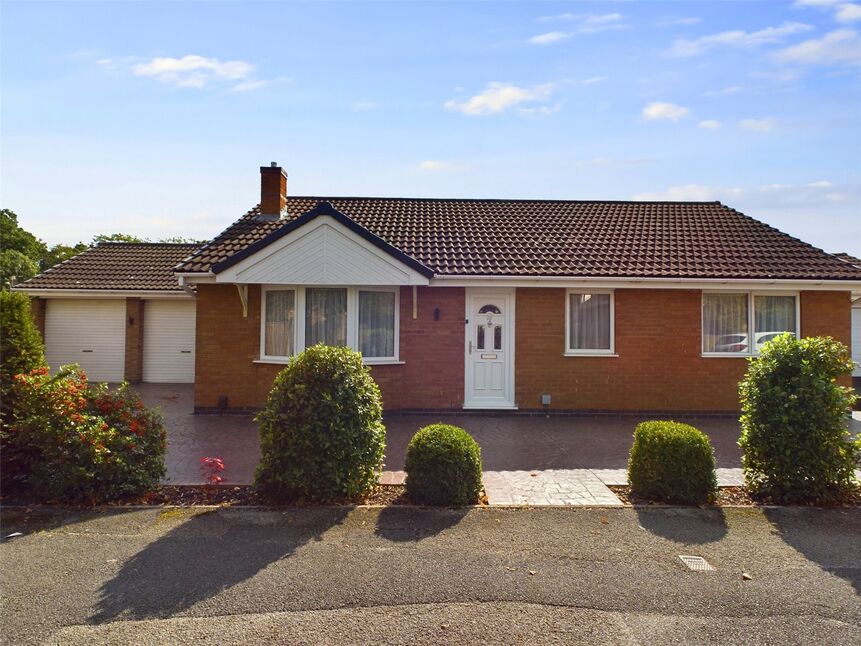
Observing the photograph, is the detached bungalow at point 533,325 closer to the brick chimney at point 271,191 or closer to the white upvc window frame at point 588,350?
the white upvc window frame at point 588,350

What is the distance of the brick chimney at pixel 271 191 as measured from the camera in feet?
45.1

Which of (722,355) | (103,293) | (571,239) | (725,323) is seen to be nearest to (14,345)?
(571,239)

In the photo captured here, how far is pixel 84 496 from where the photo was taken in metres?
6.05

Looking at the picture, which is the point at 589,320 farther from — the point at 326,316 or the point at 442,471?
the point at 442,471

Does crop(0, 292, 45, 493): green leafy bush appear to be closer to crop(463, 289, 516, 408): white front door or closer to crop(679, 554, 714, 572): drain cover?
crop(679, 554, 714, 572): drain cover

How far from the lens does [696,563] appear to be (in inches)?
189

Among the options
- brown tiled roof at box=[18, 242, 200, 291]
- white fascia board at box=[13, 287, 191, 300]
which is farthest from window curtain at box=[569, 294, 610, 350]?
brown tiled roof at box=[18, 242, 200, 291]

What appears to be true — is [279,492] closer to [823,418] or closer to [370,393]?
[370,393]

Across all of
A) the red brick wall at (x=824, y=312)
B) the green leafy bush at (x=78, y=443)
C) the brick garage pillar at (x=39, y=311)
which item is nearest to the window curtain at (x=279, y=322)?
the green leafy bush at (x=78, y=443)

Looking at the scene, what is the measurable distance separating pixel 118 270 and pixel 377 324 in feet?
35.2

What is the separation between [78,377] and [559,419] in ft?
26.8

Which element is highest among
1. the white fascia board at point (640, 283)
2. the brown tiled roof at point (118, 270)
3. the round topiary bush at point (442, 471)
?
the brown tiled roof at point (118, 270)

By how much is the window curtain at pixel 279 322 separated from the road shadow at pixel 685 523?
303 inches

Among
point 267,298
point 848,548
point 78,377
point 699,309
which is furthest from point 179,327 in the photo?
point 848,548
